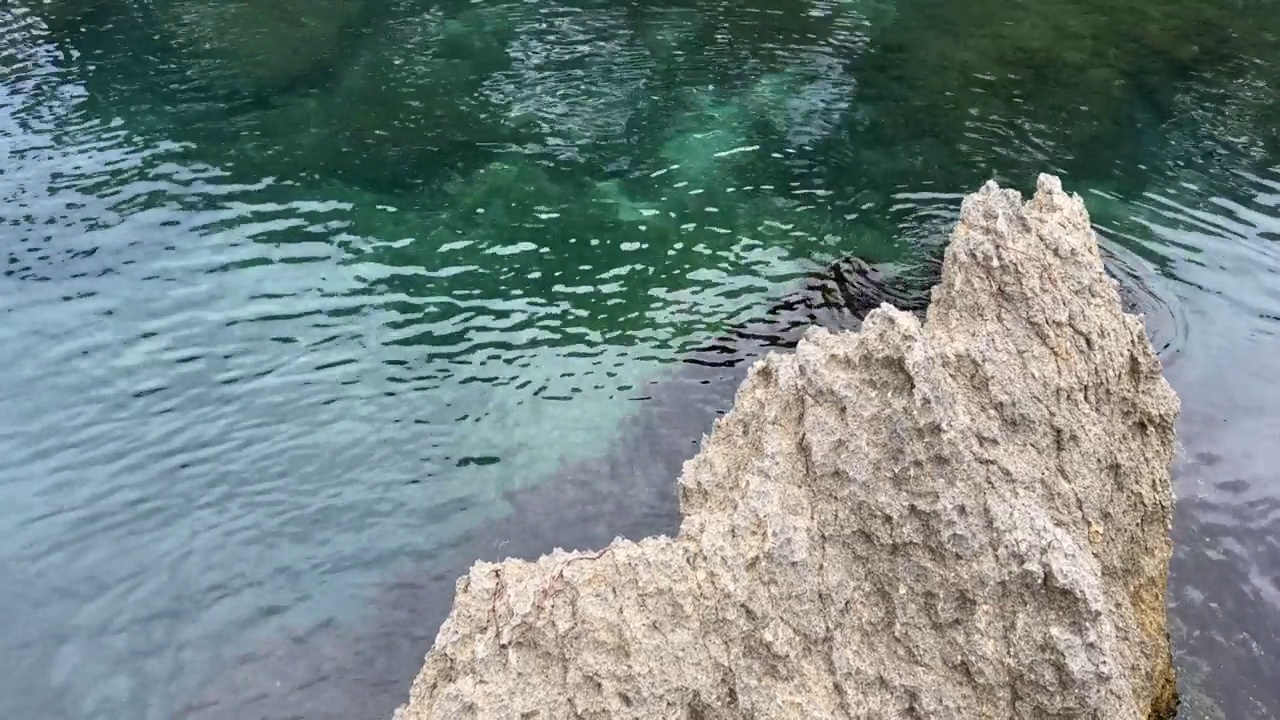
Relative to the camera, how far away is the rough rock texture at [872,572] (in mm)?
6484

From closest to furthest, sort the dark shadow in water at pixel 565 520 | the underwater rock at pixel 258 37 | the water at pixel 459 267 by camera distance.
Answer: the dark shadow in water at pixel 565 520
the water at pixel 459 267
the underwater rock at pixel 258 37

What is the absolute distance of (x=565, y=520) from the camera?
11.9m

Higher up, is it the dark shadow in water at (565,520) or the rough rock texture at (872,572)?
the rough rock texture at (872,572)

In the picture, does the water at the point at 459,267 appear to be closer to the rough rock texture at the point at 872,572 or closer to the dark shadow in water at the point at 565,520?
the dark shadow in water at the point at 565,520

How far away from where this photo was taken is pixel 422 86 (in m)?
23.5

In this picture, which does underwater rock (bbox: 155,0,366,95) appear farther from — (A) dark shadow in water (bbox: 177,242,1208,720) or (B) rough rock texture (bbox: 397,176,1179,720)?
(B) rough rock texture (bbox: 397,176,1179,720)

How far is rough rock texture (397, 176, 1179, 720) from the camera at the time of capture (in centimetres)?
648

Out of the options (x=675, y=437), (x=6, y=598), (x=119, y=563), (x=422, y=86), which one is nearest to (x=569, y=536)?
(x=675, y=437)

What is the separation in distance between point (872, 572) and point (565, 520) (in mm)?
5677

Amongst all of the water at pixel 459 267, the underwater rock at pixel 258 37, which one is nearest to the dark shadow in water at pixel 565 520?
the water at pixel 459 267

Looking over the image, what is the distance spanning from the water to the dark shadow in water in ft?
0.17

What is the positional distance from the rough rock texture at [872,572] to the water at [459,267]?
329cm

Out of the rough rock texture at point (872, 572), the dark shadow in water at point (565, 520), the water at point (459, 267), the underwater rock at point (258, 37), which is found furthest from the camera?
the underwater rock at point (258, 37)

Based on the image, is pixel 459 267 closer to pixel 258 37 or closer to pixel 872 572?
pixel 872 572
